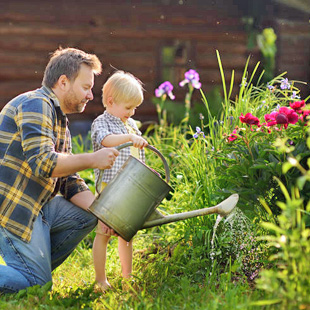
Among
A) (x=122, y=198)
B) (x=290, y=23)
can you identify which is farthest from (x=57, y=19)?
(x=122, y=198)

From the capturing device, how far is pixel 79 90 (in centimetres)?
305

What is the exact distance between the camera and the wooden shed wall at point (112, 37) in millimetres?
9141

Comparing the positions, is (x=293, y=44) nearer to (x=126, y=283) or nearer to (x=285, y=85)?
(x=285, y=85)

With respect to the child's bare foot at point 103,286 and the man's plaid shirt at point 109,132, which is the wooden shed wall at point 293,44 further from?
the child's bare foot at point 103,286

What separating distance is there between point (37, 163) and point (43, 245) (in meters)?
0.47

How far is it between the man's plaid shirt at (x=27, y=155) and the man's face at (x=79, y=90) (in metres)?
0.07

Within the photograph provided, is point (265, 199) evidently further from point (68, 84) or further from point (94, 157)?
point (68, 84)

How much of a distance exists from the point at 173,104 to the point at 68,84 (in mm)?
5805

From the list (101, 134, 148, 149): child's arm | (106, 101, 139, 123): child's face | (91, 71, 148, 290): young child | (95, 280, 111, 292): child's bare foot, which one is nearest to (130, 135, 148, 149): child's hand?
(101, 134, 148, 149): child's arm

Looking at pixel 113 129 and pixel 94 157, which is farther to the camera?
pixel 113 129

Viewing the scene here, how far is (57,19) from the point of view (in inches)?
366

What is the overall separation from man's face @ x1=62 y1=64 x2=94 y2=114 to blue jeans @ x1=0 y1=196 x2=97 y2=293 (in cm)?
58

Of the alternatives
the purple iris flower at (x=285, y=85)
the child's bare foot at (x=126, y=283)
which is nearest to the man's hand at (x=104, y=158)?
the child's bare foot at (x=126, y=283)

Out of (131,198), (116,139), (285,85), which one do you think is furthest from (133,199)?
(285,85)
